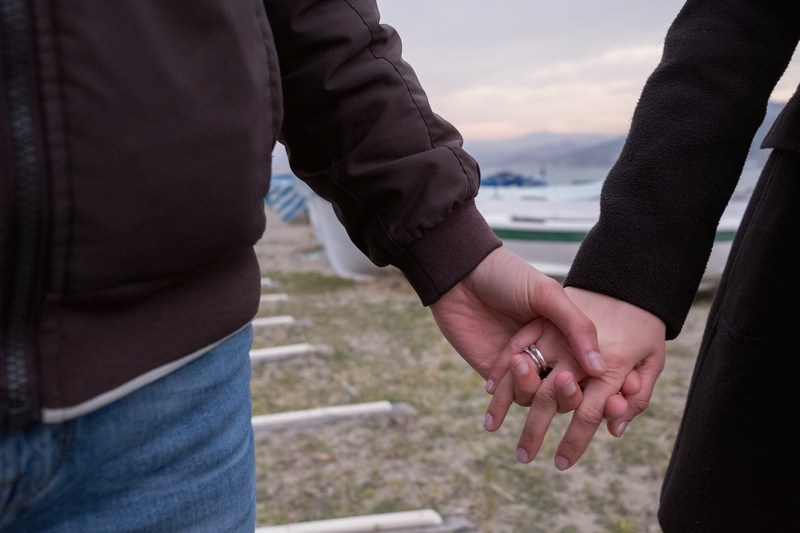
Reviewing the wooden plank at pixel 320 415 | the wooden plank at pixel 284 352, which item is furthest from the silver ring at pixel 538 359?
the wooden plank at pixel 284 352

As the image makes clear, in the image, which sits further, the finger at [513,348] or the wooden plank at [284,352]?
the wooden plank at [284,352]

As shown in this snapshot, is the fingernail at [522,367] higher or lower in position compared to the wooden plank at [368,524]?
higher

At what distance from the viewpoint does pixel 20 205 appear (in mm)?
524

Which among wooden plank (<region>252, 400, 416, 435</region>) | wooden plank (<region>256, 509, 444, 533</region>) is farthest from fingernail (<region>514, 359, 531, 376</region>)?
wooden plank (<region>252, 400, 416, 435</region>)

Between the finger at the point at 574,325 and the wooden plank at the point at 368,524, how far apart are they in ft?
4.85

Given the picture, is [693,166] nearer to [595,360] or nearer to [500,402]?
[595,360]

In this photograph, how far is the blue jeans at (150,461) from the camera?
568 mm

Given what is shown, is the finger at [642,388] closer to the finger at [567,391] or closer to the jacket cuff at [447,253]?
the finger at [567,391]

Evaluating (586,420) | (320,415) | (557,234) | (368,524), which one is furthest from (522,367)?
(557,234)

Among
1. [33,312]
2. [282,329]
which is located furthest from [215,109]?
Result: [282,329]

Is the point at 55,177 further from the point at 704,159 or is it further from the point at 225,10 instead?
the point at 704,159

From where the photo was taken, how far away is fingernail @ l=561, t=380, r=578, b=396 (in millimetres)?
1071

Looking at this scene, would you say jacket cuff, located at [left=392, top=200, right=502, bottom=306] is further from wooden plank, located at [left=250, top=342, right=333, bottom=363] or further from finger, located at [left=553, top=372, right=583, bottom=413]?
wooden plank, located at [left=250, top=342, right=333, bottom=363]

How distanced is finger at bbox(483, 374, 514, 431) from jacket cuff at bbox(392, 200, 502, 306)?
0.64 feet
